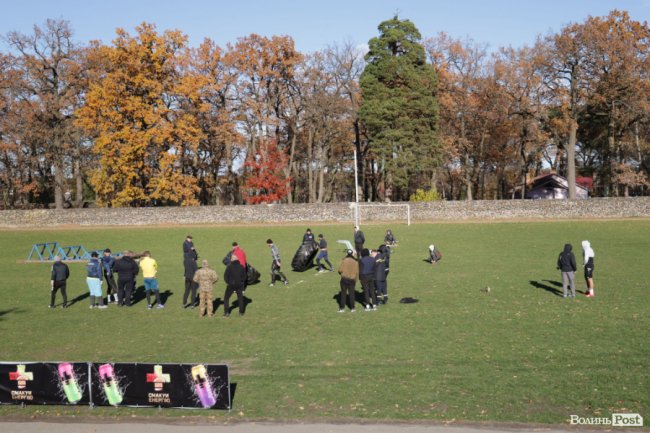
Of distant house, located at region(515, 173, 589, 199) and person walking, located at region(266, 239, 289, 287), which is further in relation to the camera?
distant house, located at region(515, 173, 589, 199)

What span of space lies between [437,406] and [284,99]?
51.4m

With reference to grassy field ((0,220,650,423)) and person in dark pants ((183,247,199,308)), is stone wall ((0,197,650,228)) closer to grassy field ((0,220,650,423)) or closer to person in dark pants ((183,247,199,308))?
grassy field ((0,220,650,423))

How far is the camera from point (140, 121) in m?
48.5

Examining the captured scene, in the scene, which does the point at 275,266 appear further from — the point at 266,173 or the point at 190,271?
the point at 266,173

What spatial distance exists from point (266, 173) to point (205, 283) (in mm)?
39980

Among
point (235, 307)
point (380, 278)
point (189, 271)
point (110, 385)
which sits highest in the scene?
point (189, 271)

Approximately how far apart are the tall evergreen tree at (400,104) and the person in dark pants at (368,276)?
125 feet

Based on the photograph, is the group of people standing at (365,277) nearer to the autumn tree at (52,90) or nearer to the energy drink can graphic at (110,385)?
the energy drink can graphic at (110,385)

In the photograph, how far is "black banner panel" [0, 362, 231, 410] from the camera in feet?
28.5

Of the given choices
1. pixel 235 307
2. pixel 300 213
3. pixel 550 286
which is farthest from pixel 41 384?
pixel 300 213

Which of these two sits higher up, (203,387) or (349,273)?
(349,273)

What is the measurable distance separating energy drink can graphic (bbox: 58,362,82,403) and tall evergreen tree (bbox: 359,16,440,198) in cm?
4529

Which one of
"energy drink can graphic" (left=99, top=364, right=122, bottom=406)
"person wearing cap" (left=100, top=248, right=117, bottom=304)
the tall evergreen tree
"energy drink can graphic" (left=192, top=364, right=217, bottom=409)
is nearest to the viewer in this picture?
"energy drink can graphic" (left=192, top=364, right=217, bottom=409)

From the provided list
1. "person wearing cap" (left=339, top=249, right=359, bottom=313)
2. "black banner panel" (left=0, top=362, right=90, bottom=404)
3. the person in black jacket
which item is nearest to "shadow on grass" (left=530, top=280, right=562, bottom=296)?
the person in black jacket
